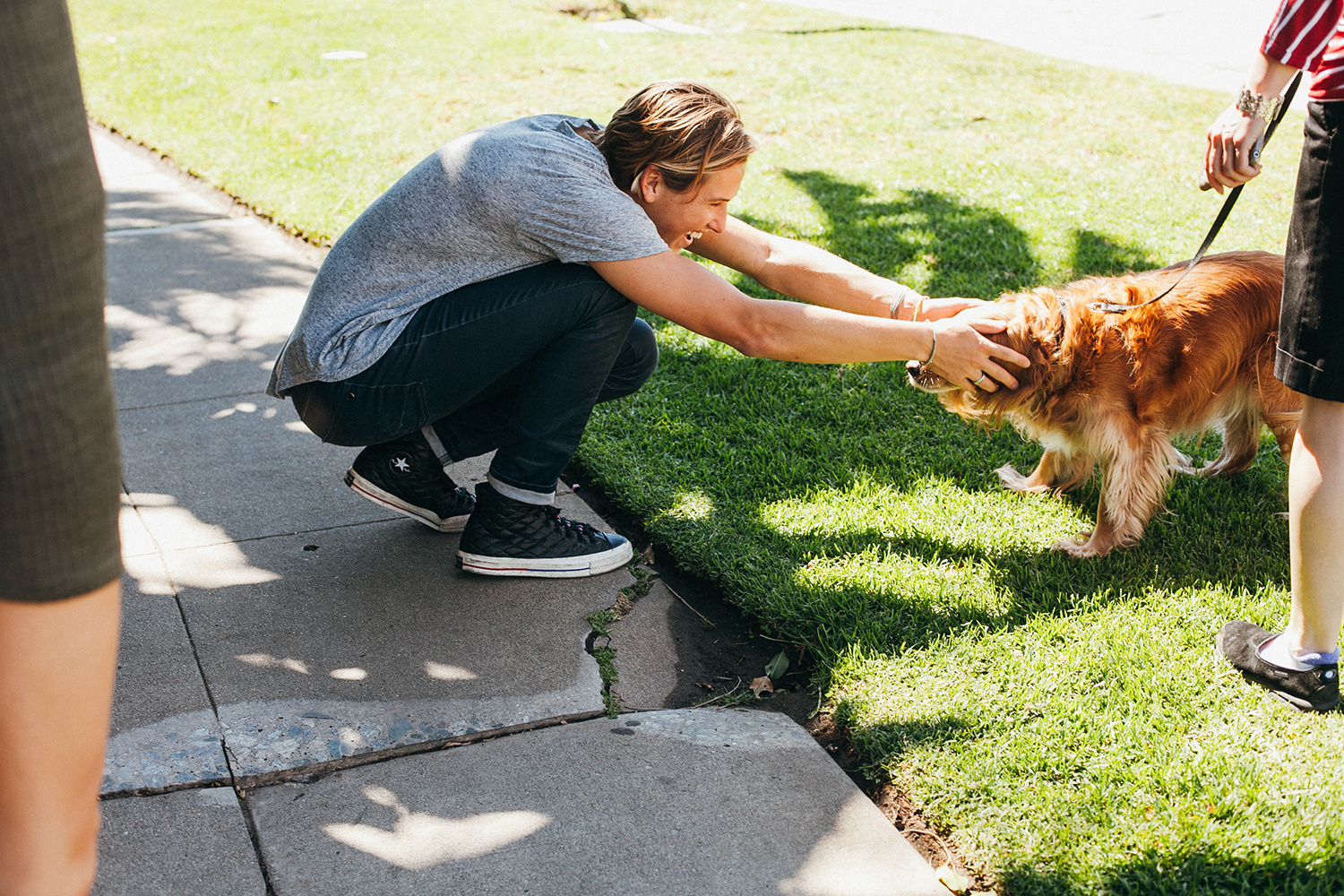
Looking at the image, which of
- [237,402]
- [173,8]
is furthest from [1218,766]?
[173,8]

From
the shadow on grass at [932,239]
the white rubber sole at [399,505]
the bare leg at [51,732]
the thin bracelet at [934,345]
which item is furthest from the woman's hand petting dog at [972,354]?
the bare leg at [51,732]

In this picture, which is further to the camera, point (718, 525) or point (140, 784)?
point (718, 525)

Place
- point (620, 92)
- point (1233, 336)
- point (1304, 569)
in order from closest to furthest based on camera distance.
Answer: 1. point (1304, 569)
2. point (1233, 336)
3. point (620, 92)

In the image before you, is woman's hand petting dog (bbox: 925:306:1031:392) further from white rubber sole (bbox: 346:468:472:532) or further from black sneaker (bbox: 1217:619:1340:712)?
white rubber sole (bbox: 346:468:472:532)

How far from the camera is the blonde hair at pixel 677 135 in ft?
9.82

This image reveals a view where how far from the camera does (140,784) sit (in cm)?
240

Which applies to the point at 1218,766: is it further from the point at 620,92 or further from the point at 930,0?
the point at 930,0

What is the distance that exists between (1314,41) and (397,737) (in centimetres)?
272

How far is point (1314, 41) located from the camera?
2523 millimetres

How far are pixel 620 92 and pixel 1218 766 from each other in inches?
319

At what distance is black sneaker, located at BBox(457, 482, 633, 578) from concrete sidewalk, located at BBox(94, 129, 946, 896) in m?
0.06

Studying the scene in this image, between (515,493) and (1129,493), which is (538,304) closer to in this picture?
(515,493)

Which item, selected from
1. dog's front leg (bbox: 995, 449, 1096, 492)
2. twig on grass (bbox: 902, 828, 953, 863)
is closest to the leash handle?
dog's front leg (bbox: 995, 449, 1096, 492)

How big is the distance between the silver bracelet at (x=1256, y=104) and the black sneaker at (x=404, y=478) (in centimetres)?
251
